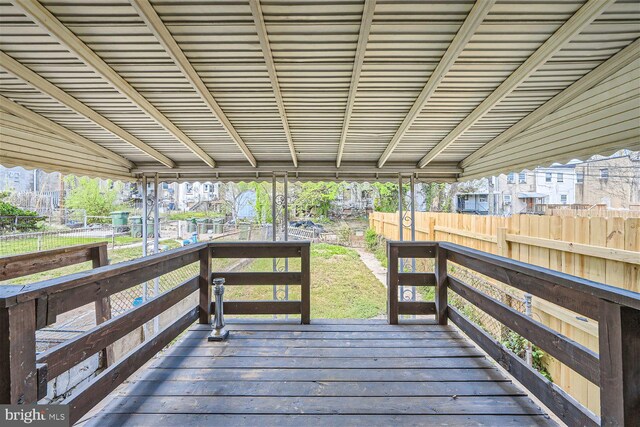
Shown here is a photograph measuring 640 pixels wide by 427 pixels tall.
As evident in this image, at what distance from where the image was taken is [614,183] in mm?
17125

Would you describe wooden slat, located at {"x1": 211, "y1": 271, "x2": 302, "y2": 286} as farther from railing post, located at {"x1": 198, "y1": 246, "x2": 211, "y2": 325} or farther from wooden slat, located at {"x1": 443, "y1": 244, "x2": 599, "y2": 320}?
wooden slat, located at {"x1": 443, "y1": 244, "x2": 599, "y2": 320}

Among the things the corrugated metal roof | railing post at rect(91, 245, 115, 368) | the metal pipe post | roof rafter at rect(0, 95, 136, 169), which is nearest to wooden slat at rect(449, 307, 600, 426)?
the metal pipe post

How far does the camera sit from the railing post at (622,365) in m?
1.21

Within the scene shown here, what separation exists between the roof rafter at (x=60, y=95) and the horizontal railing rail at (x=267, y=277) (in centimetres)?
234

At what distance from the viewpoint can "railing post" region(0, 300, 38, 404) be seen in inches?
45.9

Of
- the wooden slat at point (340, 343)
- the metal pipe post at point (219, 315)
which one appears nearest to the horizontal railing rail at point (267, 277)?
the metal pipe post at point (219, 315)

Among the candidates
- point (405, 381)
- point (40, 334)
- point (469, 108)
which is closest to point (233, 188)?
point (40, 334)

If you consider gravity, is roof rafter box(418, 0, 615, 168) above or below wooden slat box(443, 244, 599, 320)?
above

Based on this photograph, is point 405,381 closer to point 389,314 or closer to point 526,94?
point 389,314

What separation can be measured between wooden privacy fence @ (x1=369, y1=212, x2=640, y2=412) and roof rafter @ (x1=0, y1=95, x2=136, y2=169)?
6496 mm

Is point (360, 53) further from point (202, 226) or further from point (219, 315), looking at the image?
point (202, 226)

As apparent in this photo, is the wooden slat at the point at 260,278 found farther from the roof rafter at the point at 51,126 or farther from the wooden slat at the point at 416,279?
the roof rafter at the point at 51,126

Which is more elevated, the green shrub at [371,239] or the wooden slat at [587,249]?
the wooden slat at [587,249]

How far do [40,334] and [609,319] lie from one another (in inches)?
236
